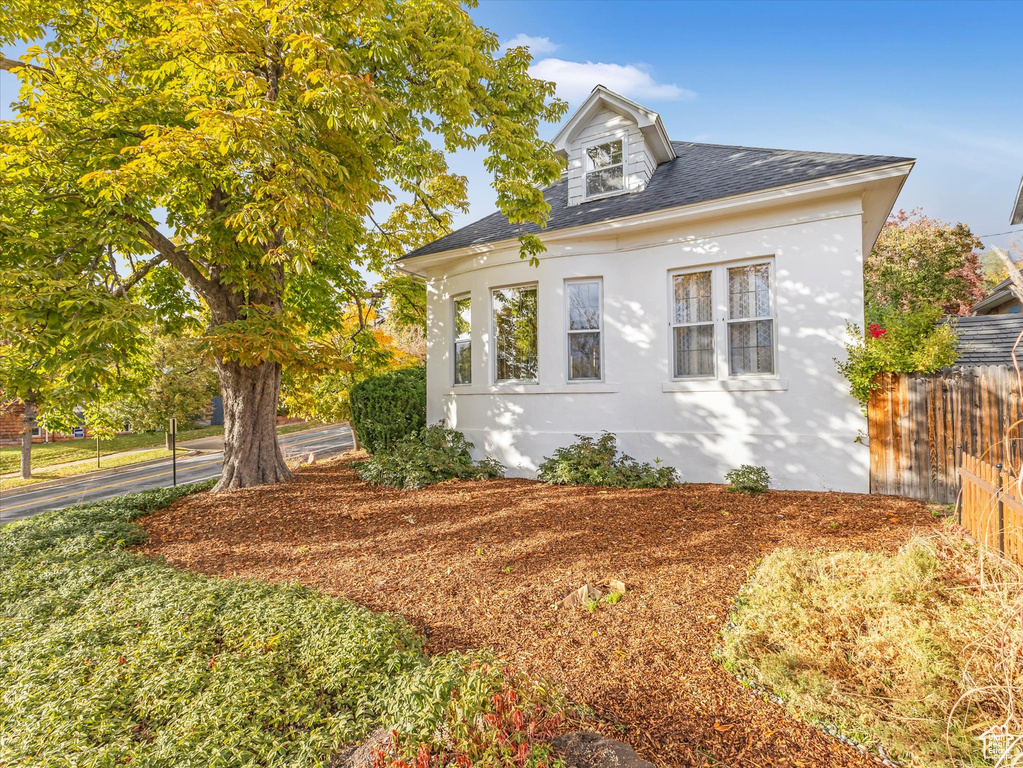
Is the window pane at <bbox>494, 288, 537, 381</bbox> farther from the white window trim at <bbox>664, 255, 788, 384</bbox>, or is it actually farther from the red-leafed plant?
the red-leafed plant

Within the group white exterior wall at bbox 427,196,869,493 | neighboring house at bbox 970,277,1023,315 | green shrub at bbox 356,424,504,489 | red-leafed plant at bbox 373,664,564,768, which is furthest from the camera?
neighboring house at bbox 970,277,1023,315

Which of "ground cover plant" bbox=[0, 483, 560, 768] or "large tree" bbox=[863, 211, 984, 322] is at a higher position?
"large tree" bbox=[863, 211, 984, 322]

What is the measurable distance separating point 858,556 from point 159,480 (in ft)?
50.1

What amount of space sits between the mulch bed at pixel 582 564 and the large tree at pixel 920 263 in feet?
44.7

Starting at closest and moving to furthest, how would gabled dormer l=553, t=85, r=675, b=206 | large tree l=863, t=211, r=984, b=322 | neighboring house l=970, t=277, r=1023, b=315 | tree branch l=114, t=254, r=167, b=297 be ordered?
tree branch l=114, t=254, r=167, b=297
gabled dormer l=553, t=85, r=675, b=206
neighboring house l=970, t=277, r=1023, b=315
large tree l=863, t=211, r=984, b=322

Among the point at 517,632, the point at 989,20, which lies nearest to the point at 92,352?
the point at 517,632

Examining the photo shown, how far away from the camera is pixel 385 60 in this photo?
5.88 metres

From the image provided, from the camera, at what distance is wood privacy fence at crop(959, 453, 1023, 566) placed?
112 inches

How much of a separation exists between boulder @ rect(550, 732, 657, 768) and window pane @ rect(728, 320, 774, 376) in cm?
629

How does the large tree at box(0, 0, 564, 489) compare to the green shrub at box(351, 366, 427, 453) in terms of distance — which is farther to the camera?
the green shrub at box(351, 366, 427, 453)

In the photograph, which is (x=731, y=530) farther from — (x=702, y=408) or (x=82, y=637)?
(x=82, y=637)

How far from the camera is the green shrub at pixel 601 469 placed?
23.2 feet

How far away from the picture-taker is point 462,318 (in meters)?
9.70

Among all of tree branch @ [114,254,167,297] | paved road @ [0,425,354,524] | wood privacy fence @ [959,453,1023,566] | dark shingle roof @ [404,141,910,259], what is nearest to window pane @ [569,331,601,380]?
dark shingle roof @ [404,141,910,259]
